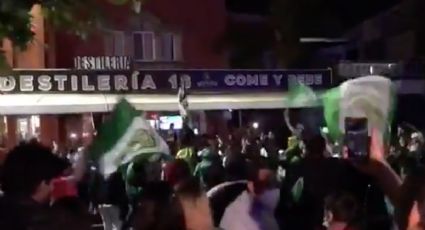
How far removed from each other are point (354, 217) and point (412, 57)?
1.61 metres

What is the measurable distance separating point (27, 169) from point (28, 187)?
13 cm

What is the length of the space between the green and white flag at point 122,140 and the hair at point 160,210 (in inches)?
86.6

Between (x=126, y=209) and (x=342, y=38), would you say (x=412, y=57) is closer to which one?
(x=342, y=38)

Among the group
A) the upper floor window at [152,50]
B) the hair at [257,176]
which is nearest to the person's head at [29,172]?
the hair at [257,176]

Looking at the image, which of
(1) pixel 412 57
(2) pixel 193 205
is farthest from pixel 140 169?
(1) pixel 412 57

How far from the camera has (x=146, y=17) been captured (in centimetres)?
700

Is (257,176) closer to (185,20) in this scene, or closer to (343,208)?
(185,20)

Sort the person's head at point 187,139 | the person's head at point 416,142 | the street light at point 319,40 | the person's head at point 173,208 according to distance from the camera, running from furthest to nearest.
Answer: the person's head at point 187,139 < the person's head at point 416,142 < the person's head at point 173,208 < the street light at point 319,40

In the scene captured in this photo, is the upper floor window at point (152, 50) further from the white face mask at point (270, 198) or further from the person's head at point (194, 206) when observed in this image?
the person's head at point (194, 206)

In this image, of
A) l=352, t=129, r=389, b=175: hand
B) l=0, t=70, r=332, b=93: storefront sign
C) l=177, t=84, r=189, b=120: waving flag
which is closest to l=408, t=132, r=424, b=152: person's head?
l=352, t=129, r=389, b=175: hand

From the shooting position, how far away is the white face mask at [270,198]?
8148 mm

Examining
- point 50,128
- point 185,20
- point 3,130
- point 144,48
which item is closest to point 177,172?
point 185,20

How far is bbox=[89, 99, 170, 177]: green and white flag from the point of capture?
26.2 ft

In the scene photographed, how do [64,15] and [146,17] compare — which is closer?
[64,15]
